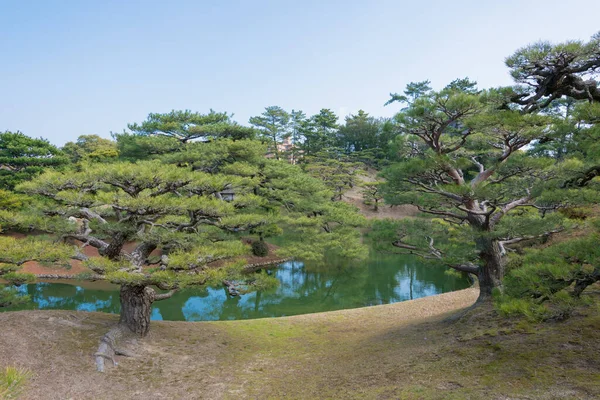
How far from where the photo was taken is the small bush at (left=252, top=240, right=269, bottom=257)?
12.8 metres

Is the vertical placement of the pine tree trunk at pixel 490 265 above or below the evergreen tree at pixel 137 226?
below

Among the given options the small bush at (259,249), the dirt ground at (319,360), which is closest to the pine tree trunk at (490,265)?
the dirt ground at (319,360)

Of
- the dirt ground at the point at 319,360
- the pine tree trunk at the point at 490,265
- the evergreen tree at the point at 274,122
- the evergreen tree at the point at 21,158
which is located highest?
the evergreen tree at the point at 274,122

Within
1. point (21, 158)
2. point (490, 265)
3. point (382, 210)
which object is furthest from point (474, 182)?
point (382, 210)

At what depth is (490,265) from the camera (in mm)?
4902

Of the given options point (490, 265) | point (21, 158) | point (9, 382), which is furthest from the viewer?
point (21, 158)

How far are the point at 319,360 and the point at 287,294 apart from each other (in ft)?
18.3

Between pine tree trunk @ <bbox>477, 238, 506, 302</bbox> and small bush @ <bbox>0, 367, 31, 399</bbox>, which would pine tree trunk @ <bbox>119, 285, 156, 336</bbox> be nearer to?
small bush @ <bbox>0, 367, 31, 399</bbox>

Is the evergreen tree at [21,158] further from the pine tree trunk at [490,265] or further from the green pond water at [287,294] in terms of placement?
the pine tree trunk at [490,265]

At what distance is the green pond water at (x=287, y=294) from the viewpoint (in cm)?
809

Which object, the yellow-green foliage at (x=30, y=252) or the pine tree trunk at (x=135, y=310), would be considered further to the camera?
the pine tree trunk at (x=135, y=310)

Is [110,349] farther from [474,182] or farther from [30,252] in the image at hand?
[474,182]

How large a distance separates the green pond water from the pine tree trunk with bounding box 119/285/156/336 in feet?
9.89

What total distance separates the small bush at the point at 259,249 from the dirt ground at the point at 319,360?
7.30 metres
